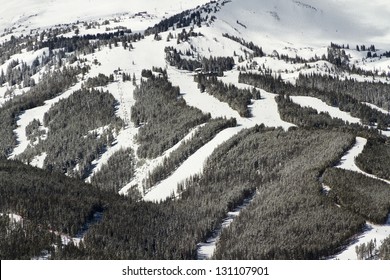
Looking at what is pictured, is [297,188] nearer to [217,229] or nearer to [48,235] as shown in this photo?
[217,229]

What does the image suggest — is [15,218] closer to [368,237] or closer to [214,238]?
[214,238]

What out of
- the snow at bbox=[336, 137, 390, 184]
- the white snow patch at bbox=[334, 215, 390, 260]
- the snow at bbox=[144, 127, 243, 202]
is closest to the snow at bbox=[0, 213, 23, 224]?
the snow at bbox=[144, 127, 243, 202]

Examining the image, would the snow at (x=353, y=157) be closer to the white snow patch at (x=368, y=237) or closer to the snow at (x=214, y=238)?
the snow at (x=214, y=238)

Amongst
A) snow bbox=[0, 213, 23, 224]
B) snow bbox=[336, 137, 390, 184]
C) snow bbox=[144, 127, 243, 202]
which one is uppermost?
snow bbox=[0, 213, 23, 224]

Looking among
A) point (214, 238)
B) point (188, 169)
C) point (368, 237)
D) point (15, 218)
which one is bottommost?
point (188, 169)

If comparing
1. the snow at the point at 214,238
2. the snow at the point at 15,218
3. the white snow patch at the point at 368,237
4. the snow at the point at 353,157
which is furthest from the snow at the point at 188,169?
the white snow patch at the point at 368,237

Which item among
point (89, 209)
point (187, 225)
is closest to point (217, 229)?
point (187, 225)

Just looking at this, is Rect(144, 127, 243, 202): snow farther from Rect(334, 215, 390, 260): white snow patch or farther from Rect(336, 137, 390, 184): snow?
Rect(334, 215, 390, 260): white snow patch

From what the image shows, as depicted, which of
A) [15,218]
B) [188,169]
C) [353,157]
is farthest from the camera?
[188,169]

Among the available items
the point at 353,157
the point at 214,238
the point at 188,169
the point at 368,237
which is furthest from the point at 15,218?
the point at 353,157

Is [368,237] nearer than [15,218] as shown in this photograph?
Yes

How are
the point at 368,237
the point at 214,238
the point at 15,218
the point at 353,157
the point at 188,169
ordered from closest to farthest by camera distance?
the point at 368,237
the point at 15,218
the point at 214,238
the point at 353,157
the point at 188,169
